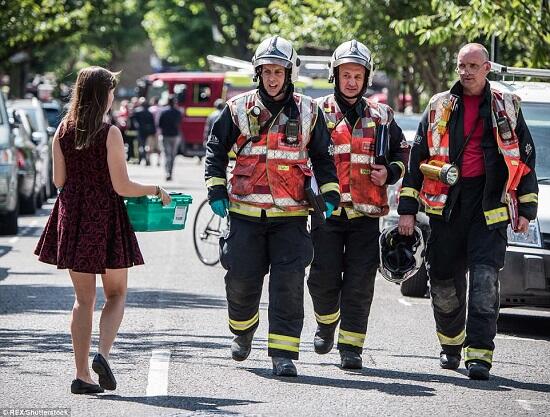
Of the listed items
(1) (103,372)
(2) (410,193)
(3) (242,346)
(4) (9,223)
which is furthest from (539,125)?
(4) (9,223)

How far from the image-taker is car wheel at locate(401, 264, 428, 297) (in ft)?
45.3

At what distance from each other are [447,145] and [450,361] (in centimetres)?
133

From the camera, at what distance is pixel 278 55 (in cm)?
878

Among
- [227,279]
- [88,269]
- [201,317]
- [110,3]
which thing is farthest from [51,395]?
[110,3]

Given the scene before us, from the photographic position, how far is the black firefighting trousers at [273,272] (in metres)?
8.89

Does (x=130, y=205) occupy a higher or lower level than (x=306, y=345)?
higher

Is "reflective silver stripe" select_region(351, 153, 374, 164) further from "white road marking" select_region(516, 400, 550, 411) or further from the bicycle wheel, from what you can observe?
the bicycle wheel

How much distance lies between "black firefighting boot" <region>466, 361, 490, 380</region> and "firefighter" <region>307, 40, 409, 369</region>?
0.69 metres

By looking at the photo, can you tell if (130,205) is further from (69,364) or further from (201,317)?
(201,317)

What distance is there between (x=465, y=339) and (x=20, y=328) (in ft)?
11.1

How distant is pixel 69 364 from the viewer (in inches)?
359

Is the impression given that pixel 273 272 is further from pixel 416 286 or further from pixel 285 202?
pixel 416 286

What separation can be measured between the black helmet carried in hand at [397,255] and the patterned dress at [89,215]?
6.67 feet

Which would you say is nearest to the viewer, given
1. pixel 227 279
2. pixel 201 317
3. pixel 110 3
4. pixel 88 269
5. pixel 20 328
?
pixel 88 269
